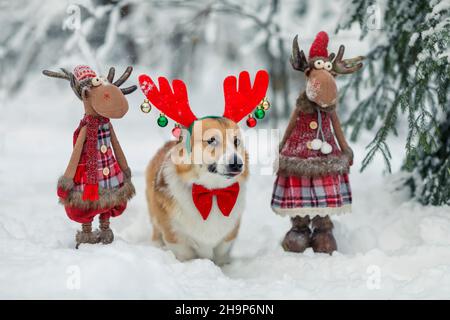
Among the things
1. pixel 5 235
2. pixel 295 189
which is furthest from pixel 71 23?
pixel 295 189

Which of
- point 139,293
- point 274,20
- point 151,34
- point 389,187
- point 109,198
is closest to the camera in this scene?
point 139,293

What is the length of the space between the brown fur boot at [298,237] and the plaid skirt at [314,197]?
6.7 inches

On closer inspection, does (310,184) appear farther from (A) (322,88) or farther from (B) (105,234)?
(B) (105,234)

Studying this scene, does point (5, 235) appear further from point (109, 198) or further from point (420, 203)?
point (420, 203)

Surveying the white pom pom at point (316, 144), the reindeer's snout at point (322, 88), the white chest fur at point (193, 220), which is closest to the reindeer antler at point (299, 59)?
the reindeer's snout at point (322, 88)

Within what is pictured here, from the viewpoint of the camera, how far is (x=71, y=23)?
13.8 feet

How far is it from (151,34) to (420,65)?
14.0 feet

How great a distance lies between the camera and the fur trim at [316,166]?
9.59 ft

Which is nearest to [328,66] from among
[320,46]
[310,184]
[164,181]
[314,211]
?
[320,46]

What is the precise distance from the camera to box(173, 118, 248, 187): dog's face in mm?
2576

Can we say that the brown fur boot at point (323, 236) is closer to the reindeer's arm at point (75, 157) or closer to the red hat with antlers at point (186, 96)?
the red hat with antlers at point (186, 96)

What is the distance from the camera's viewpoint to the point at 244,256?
3250 millimetres

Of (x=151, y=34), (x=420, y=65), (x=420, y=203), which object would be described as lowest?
(x=420, y=203)

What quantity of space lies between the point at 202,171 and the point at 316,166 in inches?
26.4
